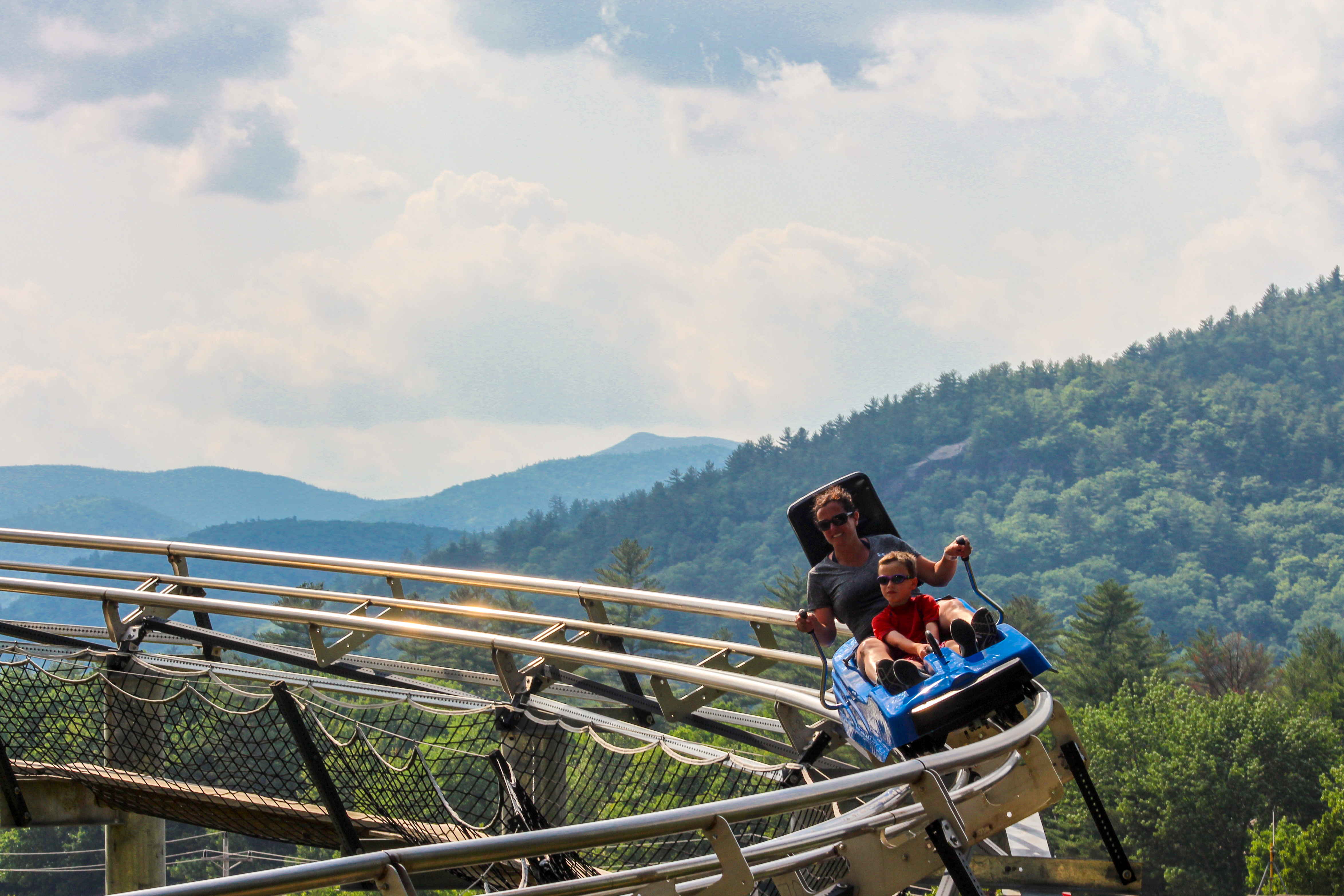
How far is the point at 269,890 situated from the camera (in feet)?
8.27

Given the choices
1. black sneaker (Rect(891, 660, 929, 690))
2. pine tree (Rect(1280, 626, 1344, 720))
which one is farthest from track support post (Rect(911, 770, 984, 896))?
pine tree (Rect(1280, 626, 1344, 720))

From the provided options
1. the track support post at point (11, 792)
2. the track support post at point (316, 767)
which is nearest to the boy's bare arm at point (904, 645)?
the track support post at point (316, 767)

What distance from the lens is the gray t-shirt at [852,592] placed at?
571cm

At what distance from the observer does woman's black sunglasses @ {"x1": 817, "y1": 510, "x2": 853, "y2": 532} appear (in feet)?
19.1

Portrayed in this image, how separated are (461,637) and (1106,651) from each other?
218ft

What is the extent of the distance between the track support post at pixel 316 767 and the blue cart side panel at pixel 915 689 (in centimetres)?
214

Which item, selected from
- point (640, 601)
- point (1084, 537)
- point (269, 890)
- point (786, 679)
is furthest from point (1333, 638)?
point (1084, 537)

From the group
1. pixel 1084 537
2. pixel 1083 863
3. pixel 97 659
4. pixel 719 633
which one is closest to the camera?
pixel 1083 863

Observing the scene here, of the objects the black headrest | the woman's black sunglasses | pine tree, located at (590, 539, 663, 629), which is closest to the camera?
the woman's black sunglasses

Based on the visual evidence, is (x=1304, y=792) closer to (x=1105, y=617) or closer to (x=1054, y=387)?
(x=1105, y=617)

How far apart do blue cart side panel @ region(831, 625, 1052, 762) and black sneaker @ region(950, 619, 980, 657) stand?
0.08 ft

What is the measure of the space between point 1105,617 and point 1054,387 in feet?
430

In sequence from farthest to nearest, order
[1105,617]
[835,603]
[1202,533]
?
1. [1202,533]
2. [1105,617]
3. [835,603]

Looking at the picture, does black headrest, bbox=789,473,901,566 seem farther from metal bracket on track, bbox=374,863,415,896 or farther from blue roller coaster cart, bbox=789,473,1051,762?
metal bracket on track, bbox=374,863,415,896
